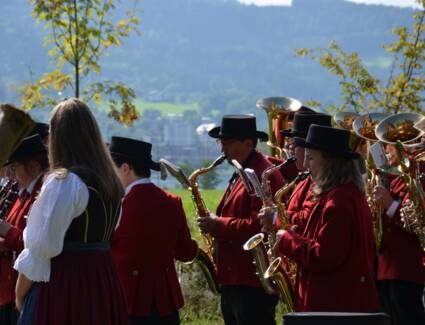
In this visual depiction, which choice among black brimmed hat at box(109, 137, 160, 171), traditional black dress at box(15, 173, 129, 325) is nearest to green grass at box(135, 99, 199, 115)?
black brimmed hat at box(109, 137, 160, 171)

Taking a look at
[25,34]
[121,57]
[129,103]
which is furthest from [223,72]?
[129,103]

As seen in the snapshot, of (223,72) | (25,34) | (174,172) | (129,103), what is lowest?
(223,72)

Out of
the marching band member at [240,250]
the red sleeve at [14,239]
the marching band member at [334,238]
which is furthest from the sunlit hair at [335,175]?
the red sleeve at [14,239]

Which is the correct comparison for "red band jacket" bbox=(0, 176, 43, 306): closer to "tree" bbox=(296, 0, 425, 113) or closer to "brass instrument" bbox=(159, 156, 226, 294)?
"brass instrument" bbox=(159, 156, 226, 294)

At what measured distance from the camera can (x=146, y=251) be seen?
283 inches

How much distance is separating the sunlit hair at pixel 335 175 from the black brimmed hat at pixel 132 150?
1.30m

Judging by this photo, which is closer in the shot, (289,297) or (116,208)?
(116,208)

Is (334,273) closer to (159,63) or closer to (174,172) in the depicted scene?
(174,172)

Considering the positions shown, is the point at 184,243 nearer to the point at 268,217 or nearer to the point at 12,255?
the point at 268,217

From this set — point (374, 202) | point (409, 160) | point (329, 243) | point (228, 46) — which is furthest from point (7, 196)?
point (228, 46)

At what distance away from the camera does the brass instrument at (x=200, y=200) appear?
26.3 feet

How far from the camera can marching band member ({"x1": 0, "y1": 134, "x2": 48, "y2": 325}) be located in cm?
700

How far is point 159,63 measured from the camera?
532 feet

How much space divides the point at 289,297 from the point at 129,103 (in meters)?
8.05
